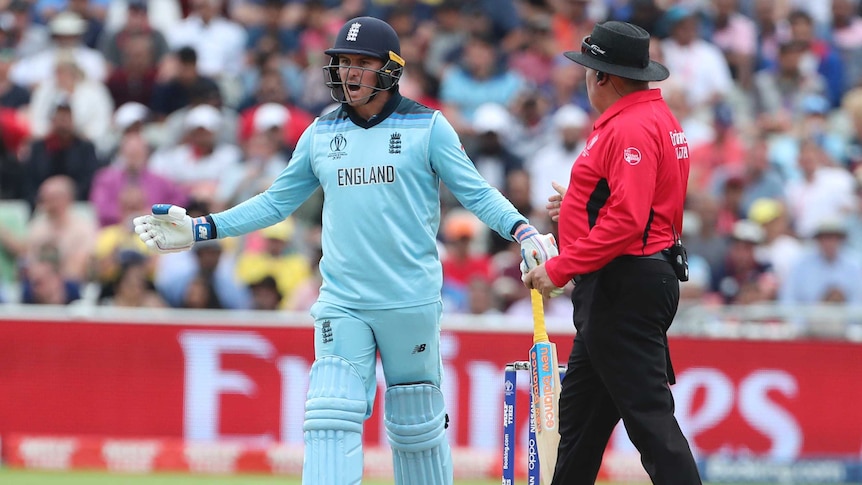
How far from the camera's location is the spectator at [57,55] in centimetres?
1527

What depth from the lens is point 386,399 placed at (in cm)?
702

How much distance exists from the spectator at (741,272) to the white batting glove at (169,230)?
6291mm

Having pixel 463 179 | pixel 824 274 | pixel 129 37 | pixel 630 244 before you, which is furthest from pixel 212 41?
pixel 630 244

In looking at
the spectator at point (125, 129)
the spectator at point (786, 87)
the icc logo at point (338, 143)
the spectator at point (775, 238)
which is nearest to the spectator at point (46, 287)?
the spectator at point (125, 129)

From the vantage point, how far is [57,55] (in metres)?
15.3

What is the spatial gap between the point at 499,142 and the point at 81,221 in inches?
161

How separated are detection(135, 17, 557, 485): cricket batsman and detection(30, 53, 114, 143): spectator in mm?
8042

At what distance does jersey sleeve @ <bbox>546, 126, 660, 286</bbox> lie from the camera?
632 centimetres

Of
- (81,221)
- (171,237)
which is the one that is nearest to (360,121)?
(171,237)

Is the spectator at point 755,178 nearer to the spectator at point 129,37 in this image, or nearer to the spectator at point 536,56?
the spectator at point 536,56

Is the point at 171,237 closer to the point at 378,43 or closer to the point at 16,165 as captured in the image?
the point at 378,43

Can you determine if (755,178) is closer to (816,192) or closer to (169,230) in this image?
(816,192)

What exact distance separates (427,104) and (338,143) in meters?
7.89

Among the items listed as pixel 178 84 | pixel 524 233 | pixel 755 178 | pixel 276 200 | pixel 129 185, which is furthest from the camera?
pixel 178 84
